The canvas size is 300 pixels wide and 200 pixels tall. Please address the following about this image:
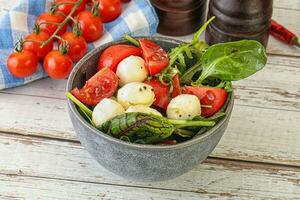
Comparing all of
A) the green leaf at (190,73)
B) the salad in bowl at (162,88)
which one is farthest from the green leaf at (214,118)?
the green leaf at (190,73)

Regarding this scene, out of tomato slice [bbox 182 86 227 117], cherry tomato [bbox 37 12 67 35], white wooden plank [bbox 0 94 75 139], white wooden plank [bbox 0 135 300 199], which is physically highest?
tomato slice [bbox 182 86 227 117]

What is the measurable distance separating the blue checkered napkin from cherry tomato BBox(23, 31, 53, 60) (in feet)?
0.09

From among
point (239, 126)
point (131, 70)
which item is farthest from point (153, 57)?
point (239, 126)

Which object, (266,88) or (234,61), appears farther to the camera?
(266,88)

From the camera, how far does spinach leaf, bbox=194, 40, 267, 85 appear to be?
935 mm

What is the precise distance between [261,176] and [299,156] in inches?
3.7

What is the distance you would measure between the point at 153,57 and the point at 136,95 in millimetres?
91

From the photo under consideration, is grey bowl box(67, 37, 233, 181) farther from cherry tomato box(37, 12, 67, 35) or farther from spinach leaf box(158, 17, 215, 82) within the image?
cherry tomato box(37, 12, 67, 35)

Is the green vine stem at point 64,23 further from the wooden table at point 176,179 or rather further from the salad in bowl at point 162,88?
the salad in bowl at point 162,88

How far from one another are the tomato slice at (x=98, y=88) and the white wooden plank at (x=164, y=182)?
0.15 meters

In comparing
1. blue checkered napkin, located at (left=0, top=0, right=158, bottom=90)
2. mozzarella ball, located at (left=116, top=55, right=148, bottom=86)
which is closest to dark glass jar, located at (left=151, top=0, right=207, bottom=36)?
blue checkered napkin, located at (left=0, top=0, right=158, bottom=90)

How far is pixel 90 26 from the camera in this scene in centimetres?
121

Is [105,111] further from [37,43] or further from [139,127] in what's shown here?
[37,43]

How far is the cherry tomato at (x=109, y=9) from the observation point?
1258mm
